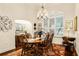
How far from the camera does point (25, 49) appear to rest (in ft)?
14.3

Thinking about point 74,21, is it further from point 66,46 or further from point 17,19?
point 17,19

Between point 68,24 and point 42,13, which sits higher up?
point 42,13

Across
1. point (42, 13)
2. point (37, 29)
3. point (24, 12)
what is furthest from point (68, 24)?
point (24, 12)

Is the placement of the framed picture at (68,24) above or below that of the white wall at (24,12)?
below

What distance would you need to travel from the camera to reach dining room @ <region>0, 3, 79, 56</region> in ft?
13.1

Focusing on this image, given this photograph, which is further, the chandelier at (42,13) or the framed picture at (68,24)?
the framed picture at (68,24)

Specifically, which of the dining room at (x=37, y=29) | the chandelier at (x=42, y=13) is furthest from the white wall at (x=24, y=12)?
the chandelier at (x=42, y=13)

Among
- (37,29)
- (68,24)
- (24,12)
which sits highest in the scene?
(24,12)

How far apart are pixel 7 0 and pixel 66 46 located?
3.00 m

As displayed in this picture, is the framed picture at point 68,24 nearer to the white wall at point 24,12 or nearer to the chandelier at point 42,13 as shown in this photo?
the white wall at point 24,12

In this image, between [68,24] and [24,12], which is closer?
[24,12]

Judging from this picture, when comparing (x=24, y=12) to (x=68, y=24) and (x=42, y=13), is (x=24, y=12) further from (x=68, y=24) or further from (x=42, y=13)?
(x=68, y=24)

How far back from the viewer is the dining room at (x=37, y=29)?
3.98 meters

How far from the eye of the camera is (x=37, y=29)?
13.6 feet
